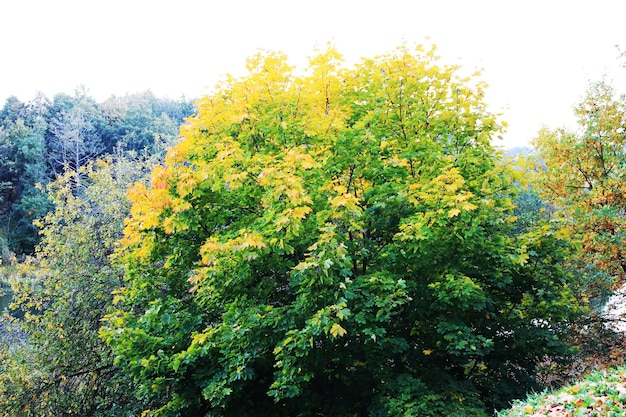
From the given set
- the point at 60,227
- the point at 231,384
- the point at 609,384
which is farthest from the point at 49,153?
the point at 609,384

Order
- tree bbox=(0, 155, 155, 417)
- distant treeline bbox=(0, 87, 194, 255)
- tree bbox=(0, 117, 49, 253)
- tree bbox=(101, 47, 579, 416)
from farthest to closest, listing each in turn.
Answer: distant treeline bbox=(0, 87, 194, 255), tree bbox=(0, 117, 49, 253), tree bbox=(0, 155, 155, 417), tree bbox=(101, 47, 579, 416)

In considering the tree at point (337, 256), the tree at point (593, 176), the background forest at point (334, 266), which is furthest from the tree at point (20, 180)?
the tree at point (593, 176)

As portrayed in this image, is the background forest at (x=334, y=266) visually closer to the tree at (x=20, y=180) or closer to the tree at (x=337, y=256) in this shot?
the tree at (x=337, y=256)

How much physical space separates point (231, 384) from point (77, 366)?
5173 mm

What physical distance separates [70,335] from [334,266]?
717 cm

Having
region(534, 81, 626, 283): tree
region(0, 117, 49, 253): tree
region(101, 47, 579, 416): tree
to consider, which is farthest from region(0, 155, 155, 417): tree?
region(0, 117, 49, 253): tree

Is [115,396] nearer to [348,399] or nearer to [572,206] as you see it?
[348,399]

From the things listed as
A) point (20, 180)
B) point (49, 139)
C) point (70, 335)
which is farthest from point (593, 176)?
point (49, 139)

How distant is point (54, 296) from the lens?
32.0 ft

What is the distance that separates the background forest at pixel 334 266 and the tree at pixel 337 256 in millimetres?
34

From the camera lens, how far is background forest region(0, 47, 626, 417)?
544 centimetres

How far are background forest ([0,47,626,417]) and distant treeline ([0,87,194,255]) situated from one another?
2314 centimetres

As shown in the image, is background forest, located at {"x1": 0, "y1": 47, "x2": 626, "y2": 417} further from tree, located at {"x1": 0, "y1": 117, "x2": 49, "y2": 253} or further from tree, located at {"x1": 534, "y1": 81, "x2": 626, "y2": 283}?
tree, located at {"x1": 0, "y1": 117, "x2": 49, "y2": 253}

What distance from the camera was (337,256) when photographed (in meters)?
4.89
